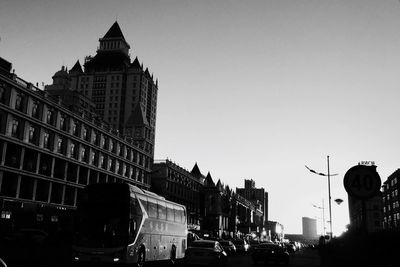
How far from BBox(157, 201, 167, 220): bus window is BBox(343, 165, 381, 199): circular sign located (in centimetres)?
1799

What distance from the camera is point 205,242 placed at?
22938 mm

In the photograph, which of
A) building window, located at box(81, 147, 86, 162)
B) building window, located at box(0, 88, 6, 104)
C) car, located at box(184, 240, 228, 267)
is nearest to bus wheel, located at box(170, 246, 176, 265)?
car, located at box(184, 240, 228, 267)

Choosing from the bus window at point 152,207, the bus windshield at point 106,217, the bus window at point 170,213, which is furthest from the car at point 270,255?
the bus windshield at point 106,217

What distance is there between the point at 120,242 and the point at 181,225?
9915 mm

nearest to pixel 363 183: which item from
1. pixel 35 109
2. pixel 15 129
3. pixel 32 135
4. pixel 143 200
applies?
pixel 143 200

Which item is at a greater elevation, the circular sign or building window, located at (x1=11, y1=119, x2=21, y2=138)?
building window, located at (x1=11, y1=119, x2=21, y2=138)

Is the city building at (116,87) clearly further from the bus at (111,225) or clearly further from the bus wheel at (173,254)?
the bus at (111,225)

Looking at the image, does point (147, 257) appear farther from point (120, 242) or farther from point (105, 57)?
point (105, 57)

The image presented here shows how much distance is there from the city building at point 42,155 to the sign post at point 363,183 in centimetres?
4787

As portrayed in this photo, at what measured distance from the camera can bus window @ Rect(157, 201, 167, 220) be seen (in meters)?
23.6

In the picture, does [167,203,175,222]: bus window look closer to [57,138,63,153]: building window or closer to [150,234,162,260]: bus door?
[150,234,162,260]: bus door

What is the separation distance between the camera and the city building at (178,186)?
9244 centimetres

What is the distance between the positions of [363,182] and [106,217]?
14.7 metres

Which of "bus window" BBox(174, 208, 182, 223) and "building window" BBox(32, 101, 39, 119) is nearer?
"bus window" BBox(174, 208, 182, 223)
